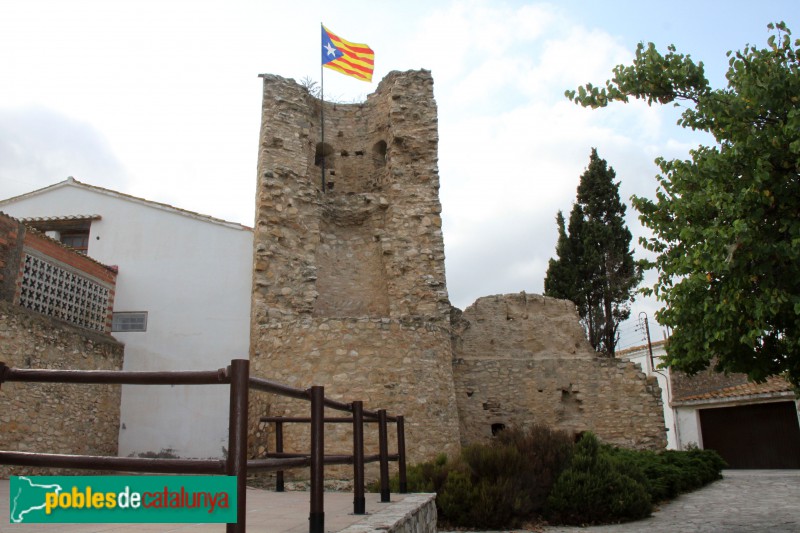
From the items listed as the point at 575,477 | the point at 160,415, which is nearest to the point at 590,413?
the point at 575,477

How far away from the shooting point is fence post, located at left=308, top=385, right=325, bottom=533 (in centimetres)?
320

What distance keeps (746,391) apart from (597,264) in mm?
6601

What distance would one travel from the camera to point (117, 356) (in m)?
12.7

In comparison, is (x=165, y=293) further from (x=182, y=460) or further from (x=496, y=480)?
(x=182, y=460)

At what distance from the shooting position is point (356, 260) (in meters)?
12.7

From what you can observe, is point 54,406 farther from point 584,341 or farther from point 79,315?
Result: point 584,341

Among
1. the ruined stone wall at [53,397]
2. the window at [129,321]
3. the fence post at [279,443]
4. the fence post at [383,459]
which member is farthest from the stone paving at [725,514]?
the window at [129,321]

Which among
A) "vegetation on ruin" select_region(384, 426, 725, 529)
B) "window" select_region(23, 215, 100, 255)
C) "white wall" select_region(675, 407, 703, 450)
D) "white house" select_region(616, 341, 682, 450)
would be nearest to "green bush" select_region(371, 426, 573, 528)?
"vegetation on ruin" select_region(384, 426, 725, 529)

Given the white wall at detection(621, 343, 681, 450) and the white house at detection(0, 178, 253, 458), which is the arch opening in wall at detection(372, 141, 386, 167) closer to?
the white house at detection(0, 178, 253, 458)

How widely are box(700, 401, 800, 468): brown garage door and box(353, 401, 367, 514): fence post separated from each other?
825 inches

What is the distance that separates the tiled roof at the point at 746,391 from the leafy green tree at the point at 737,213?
15285 millimetres

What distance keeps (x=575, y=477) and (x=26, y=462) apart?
24.4ft

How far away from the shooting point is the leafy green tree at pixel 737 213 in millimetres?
5949

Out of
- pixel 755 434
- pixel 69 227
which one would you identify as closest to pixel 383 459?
pixel 69 227
